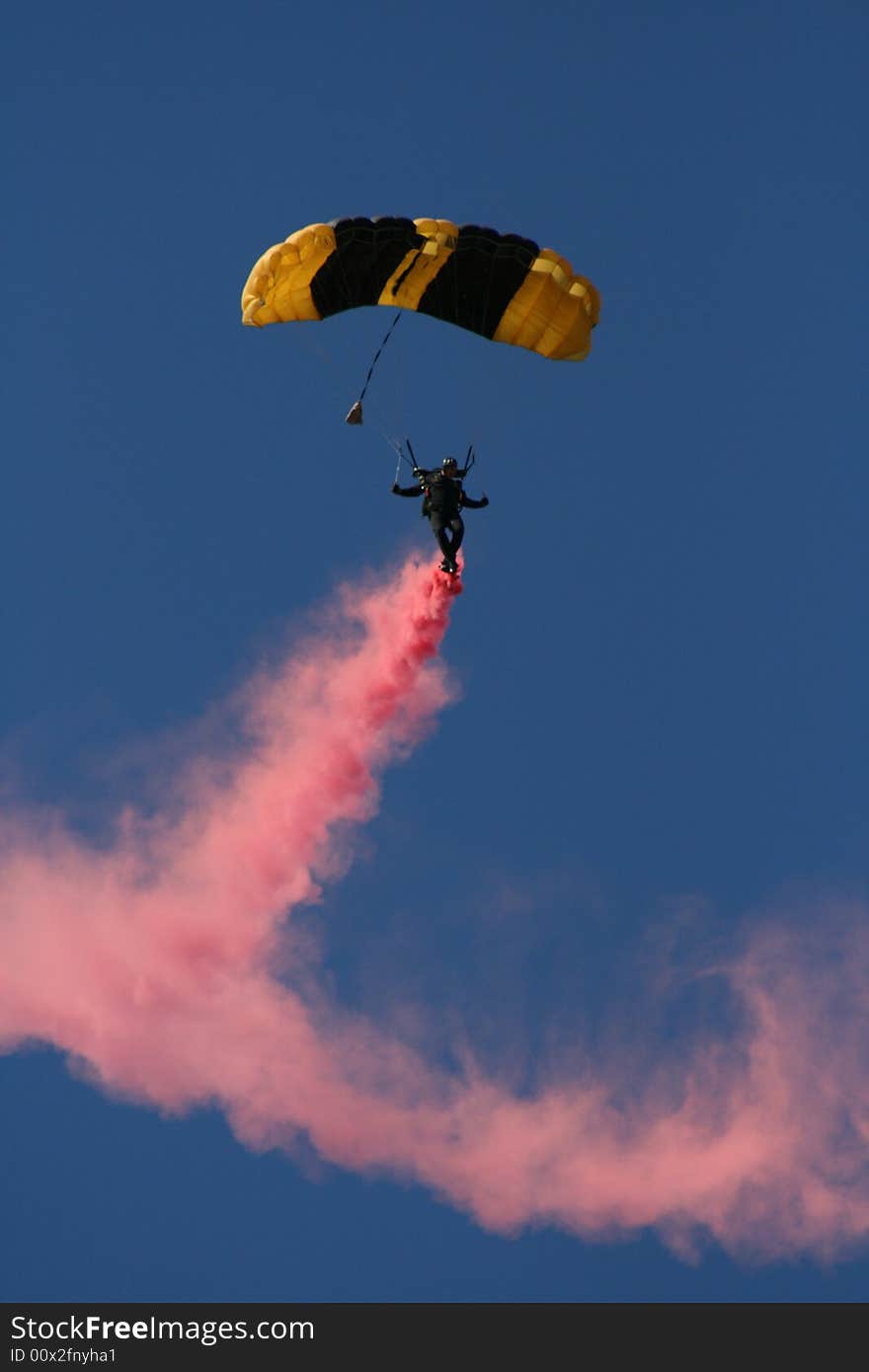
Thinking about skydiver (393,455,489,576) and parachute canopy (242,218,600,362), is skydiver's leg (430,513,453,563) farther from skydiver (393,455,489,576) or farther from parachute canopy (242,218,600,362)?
parachute canopy (242,218,600,362)

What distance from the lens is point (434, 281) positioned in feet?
107

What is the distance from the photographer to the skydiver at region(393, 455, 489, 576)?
31.2 meters

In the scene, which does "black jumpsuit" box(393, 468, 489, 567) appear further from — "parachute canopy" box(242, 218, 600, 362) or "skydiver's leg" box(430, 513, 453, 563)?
"parachute canopy" box(242, 218, 600, 362)

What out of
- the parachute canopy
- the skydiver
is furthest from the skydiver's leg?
the parachute canopy

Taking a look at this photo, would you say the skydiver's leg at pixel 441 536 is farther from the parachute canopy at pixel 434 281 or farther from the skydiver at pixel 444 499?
the parachute canopy at pixel 434 281

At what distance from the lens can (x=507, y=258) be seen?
3164cm

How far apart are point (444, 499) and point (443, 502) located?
0.20 ft

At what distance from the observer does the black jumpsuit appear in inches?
1229

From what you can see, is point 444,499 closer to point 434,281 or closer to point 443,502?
point 443,502

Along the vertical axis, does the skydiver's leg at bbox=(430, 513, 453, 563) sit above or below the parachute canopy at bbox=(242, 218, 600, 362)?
below

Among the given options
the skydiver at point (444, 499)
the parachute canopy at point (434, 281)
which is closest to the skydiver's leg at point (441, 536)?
the skydiver at point (444, 499)
